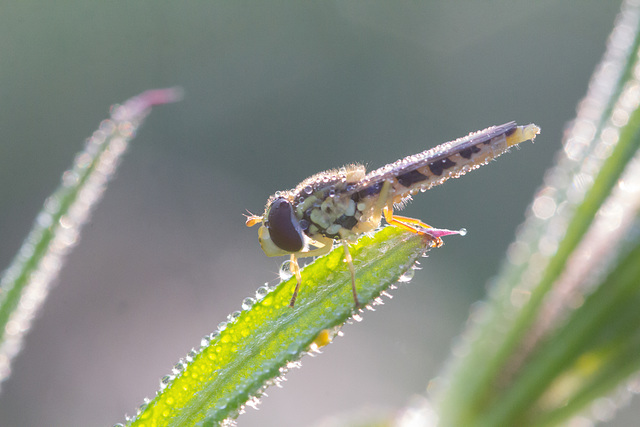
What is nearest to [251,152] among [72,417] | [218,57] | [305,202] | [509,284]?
[218,57]

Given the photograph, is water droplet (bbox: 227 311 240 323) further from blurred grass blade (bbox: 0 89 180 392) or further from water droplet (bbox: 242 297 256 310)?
blurred grass blade (bbox: 0 89 180 392)

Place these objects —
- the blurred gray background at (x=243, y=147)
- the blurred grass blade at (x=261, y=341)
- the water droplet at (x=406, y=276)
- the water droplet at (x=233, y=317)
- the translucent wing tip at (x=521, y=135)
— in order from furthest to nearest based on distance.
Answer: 1. the blurred gray background at (x=243, y=147)
2. the translucent wing tip at (x=521, y=135)
3. the water droplet at (x=406, y=276)
4. the water droplet at (x=233, y=317)
5. the blurred grass blade at (x=261, y=341)

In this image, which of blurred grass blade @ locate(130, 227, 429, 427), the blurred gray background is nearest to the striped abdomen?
blurred grass blade @ locate(130, 227, 429, 427)

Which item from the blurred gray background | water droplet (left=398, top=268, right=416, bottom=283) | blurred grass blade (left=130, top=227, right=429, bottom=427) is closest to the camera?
blurred grass blade (left=130, top=227, right=429, bottom=427)

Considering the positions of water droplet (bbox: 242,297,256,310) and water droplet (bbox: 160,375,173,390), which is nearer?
water droplet (bbox: 160,375,173,390)

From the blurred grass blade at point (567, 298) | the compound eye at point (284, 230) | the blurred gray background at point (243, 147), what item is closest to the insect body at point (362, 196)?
the compound eye at point (284, 230)

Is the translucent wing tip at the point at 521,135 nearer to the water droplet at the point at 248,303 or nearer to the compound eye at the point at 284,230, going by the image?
the compound eye at the point at 284,230
